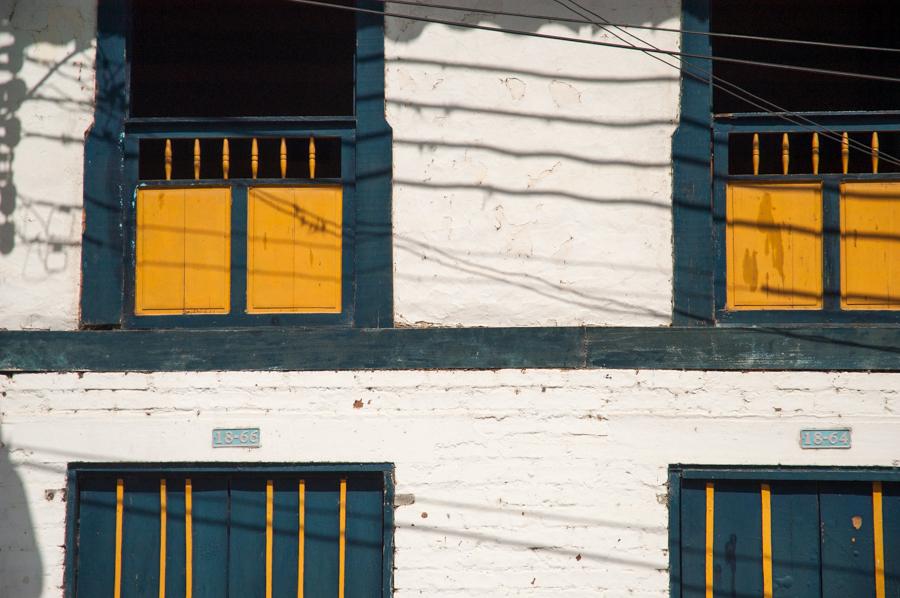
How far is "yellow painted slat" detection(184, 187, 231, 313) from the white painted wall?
27.2 inches

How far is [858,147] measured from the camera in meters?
6.16

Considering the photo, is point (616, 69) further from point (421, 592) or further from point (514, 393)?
point (421, 592)

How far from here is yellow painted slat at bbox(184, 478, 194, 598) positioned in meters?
6.13

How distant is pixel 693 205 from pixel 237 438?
10.2 feet

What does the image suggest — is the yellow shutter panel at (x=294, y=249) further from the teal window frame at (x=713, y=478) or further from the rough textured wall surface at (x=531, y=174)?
the teal window frame at (x=713, y=478)

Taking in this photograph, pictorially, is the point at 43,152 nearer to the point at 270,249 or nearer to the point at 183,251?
the point at 183,251

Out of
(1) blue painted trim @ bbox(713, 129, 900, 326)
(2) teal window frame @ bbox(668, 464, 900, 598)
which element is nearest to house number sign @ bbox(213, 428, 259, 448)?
(2) teal window frame @ bbox(668, 464, 900, 598)

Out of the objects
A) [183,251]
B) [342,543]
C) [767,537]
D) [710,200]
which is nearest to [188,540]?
[342,543]

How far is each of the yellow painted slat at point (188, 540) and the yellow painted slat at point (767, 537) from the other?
134 inches

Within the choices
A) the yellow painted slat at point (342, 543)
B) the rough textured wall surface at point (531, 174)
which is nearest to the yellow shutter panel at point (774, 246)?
the rough textured wall surface at point (531, 174)

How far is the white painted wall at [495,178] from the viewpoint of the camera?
20.4 feet

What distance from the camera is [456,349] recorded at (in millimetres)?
6137

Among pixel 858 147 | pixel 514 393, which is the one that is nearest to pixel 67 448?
pixel 514 393

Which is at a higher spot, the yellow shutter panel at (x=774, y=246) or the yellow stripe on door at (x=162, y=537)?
the yellow shutter panel at (x=774, y=246)
